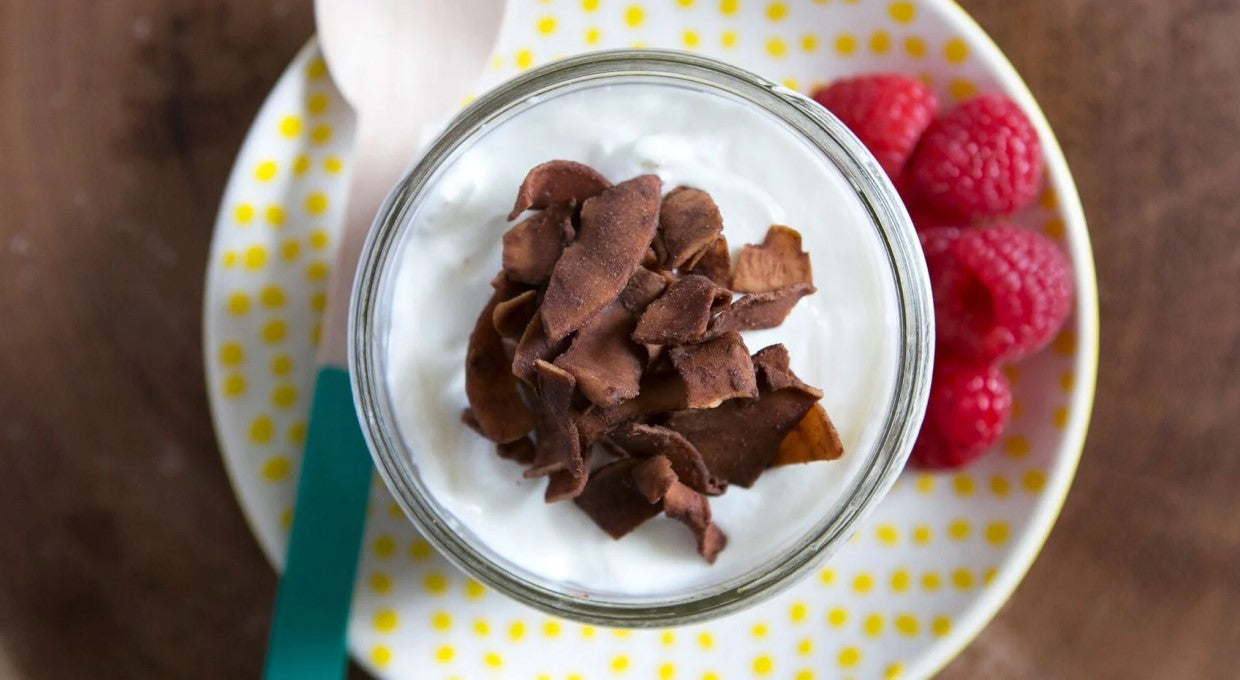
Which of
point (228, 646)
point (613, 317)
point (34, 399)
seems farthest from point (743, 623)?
point (34, 399)

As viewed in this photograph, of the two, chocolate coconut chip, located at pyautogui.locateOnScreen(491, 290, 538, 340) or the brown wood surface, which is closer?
chocolate coconut chip, located at pyautogui.locateOnScreen(491, 290, 538, 340)

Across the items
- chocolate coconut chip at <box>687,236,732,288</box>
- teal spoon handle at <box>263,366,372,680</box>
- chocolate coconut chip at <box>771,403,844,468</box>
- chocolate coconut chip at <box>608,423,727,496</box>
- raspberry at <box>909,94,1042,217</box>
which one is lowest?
teal spoon handle at <box>263,366,372,680</box>

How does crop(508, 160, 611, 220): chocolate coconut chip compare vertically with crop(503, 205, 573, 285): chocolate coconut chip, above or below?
above

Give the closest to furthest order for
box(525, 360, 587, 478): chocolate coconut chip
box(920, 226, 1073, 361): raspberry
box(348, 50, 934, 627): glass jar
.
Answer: box(525, 360, 587, 478): chocolate coconut chip, box(348, 50, 934, 627): glass jar, box(920, 226, 1073, 361): raspberry

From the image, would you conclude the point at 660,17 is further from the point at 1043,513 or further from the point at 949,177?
the point at 1043,513

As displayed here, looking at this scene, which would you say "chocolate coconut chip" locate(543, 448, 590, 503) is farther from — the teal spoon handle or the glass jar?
the teal spoon handle

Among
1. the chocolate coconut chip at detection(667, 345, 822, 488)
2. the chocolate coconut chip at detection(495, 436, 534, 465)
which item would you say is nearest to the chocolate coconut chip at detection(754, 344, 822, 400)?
the chocolate coconut chip at detection(667, 345, 822, 488)

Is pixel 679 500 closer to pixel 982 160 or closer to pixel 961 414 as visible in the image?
pixel 961 414
